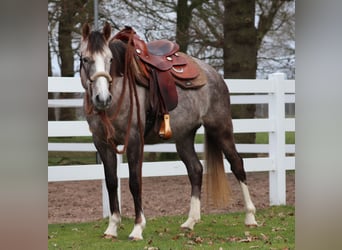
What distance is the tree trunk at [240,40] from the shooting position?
629 centimetres

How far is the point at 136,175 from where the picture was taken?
121 inches

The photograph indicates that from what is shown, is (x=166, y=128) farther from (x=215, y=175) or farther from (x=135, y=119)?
(x=215, y=175)

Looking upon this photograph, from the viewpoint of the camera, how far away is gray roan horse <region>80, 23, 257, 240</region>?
2.69 metres

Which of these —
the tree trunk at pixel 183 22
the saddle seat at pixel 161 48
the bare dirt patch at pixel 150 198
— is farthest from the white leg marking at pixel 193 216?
the tree trunk at pixel 183 22

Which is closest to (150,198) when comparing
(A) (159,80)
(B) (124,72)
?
(A) (159,80)

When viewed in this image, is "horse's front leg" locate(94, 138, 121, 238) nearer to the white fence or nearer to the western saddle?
the western saddle

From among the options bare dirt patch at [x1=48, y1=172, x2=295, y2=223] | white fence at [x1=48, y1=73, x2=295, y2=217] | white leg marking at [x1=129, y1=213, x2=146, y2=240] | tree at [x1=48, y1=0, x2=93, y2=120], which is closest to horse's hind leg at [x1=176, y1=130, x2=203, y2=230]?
bare dirt patch at [x1=48, y1=172, x2=295, y2=223]

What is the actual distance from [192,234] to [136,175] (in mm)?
591

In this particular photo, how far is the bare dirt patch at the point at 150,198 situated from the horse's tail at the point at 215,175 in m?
0.27

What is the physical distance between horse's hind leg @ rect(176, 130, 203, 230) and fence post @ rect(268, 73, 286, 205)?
1.53m
